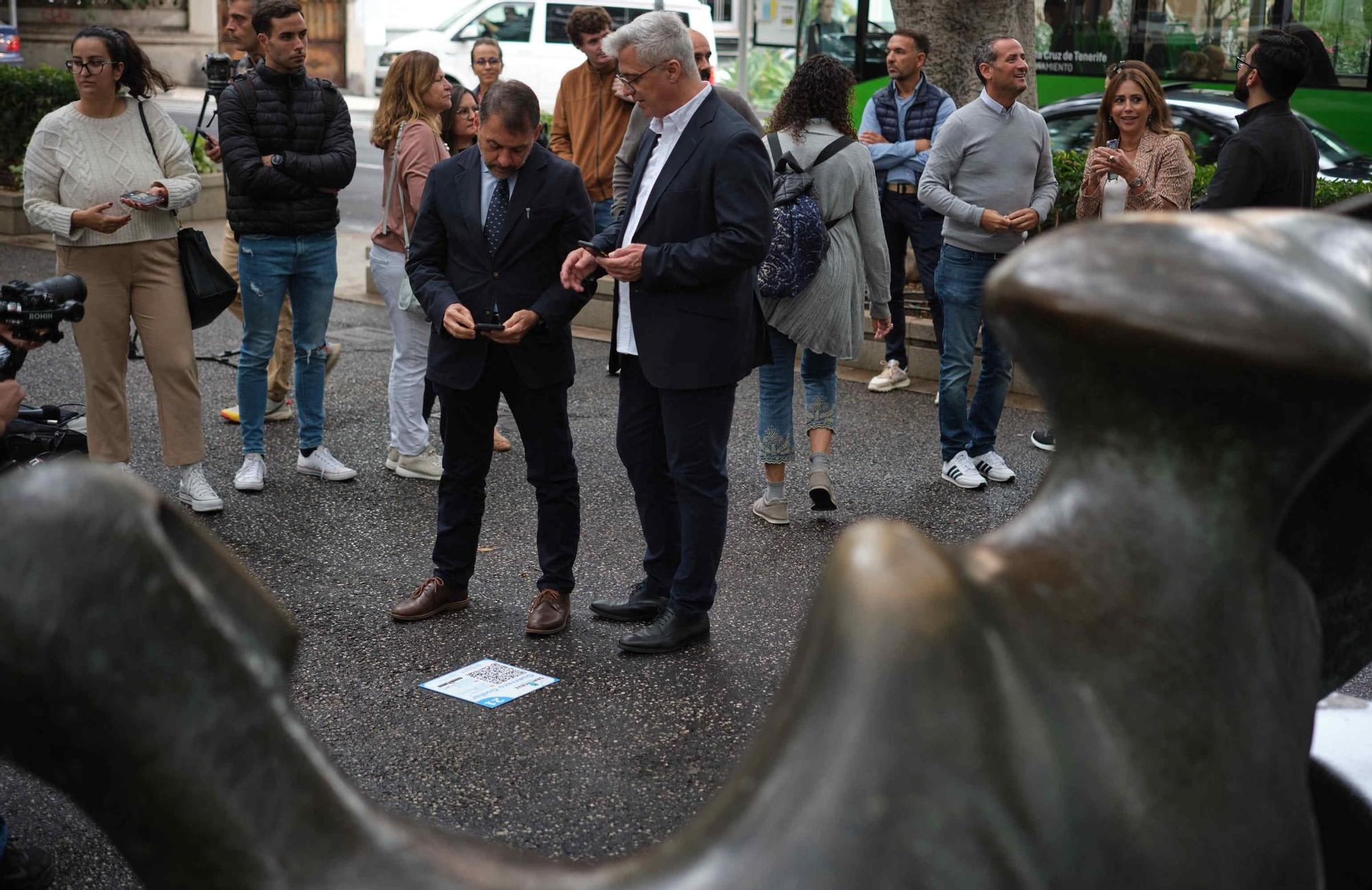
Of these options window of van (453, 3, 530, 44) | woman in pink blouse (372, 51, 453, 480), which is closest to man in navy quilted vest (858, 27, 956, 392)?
woman in pink blouse (372, 51, 453, 480)

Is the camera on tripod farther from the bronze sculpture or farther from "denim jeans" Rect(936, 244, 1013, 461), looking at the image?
the bronze sculpture

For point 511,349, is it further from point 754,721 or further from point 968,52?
point 968,52

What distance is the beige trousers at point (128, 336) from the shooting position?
589cm

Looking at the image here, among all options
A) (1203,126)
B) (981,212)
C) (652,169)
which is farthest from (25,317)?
(1203,126)

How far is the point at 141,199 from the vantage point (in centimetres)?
579

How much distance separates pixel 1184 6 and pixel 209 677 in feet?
43.9

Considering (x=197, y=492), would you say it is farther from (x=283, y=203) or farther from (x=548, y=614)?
(x=548, y=614)

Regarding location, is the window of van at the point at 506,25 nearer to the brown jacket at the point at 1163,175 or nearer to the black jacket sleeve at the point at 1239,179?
the brown jacket at the point at 1163,175

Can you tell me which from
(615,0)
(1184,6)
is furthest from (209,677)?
(615,0)

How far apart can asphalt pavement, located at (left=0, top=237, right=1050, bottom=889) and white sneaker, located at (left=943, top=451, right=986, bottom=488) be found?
0.05 meters

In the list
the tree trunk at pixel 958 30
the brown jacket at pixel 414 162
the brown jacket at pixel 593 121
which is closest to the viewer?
the brown jacket at pixel 414 162

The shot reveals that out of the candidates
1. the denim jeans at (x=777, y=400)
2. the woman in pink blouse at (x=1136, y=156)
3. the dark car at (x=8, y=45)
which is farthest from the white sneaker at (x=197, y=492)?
the dark car at (x=8, y=45)

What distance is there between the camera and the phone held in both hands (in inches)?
227

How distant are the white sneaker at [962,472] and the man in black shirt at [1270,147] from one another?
1.65 metres
